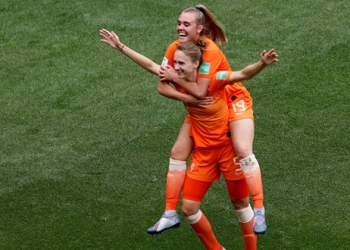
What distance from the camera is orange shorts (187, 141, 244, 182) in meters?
8.42

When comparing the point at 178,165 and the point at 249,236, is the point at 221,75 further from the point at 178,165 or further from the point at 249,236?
the point at 249,236

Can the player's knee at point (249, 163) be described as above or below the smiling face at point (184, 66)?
below

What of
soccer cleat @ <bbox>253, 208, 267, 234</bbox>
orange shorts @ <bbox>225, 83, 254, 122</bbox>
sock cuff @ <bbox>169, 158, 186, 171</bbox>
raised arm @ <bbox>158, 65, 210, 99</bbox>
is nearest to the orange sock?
soccer cleat @ <bbox>253, 208, 267, 234</bbox>

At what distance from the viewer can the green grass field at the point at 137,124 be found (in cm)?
967

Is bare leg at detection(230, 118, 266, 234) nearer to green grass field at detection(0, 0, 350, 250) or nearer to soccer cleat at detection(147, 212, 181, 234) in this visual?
soccer cleat at detection(147, 212, 181, 234)

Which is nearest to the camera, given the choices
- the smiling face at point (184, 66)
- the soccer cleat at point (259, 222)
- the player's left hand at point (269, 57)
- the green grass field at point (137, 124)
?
the player's left hand at point (269, 57)

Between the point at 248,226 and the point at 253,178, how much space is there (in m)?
0.74

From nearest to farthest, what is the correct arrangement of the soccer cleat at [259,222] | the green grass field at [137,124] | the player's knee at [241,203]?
1. the soccer cleat at [259,222]
2. the player's knee at [241,203]
3. the green grass field at [137,124]

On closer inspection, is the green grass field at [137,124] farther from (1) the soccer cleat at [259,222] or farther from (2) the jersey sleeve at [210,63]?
(2) the jersey sleeve at [210,63]

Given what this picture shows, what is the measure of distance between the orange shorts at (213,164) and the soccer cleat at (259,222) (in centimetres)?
47

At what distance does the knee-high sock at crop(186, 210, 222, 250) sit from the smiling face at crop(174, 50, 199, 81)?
1.29 meters

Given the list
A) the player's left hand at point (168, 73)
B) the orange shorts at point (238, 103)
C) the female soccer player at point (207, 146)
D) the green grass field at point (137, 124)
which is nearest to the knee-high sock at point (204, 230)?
the female soccer player at point (207, 146)

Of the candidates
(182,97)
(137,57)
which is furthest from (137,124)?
(182,97)

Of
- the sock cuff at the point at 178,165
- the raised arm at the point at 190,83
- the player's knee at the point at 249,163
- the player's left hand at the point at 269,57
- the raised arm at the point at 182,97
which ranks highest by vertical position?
the player's left hand at the point at 269,57
